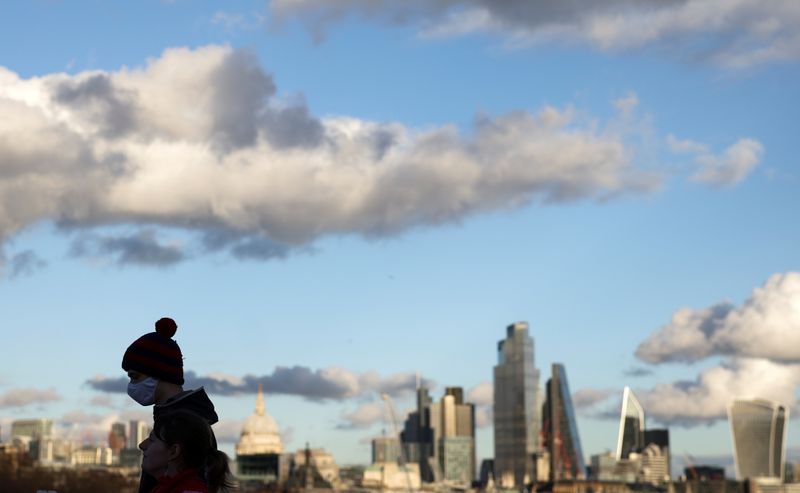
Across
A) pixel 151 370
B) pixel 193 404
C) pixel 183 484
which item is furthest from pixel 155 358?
pixel 183 484

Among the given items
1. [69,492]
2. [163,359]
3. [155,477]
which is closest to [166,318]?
[163,359]

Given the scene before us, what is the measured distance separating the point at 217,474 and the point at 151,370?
72.3 inches

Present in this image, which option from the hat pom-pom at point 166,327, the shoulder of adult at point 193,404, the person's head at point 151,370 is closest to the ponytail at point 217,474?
the shoulder of adult at point 193,404

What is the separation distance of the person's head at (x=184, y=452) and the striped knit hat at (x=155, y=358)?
5.05 ft

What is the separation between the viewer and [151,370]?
9.65 meters

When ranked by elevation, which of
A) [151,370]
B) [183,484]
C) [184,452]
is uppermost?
[151,370]

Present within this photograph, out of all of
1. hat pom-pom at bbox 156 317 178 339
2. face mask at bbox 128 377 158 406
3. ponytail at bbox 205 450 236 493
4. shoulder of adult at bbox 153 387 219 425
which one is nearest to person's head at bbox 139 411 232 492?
ponytail at bbox 205 450 236 493

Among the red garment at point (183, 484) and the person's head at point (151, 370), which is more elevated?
the person's head at point (151, 370)

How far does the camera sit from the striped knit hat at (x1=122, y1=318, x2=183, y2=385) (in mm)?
9641

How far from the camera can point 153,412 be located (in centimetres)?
954

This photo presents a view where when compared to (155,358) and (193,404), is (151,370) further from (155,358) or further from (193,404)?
(193,404)

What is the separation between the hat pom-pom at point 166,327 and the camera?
980 cm

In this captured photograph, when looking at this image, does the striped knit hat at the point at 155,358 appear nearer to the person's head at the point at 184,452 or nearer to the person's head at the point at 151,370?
the person's head at the point at 151,370

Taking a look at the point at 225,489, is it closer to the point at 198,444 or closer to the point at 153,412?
the point at 198,444
